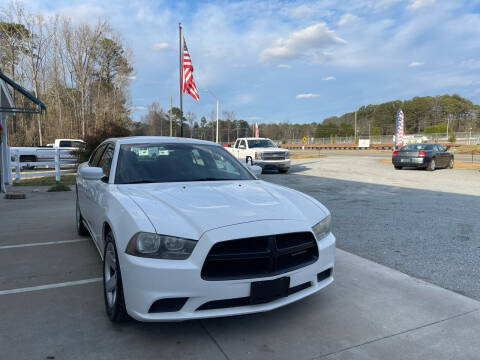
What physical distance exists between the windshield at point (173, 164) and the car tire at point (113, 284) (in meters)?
0.80

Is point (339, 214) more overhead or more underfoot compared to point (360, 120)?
more underfoot

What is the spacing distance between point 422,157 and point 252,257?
18.5 metres

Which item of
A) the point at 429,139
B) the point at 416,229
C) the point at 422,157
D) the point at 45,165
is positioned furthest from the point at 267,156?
the point at 429,139

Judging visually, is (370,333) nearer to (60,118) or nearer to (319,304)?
(319,304)

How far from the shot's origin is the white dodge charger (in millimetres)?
2439

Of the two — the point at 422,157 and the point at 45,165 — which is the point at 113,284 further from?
the point at 422,157

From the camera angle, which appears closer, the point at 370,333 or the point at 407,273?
the point at 370,333

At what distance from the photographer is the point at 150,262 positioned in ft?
8.05

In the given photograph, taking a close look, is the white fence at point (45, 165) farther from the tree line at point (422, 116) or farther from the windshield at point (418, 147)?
the tree line at point (422, 116)

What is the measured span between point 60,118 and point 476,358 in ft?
138

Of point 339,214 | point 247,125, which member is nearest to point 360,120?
point 247,125

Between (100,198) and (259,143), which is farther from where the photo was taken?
(259,143)

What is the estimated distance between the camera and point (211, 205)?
284 cm

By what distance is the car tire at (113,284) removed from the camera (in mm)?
2763
